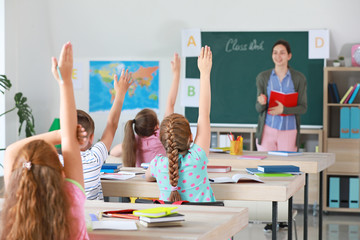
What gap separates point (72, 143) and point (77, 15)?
18.3 ft

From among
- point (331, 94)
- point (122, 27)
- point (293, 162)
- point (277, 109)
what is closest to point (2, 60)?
point (122, 27)

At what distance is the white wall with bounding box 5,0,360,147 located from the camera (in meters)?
6.43

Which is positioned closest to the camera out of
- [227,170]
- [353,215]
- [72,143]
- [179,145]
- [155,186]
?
[72,143]

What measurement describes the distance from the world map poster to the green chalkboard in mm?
448

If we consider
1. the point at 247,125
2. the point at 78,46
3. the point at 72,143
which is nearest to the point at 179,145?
the point at 72,143

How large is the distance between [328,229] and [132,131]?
2417 millimetres

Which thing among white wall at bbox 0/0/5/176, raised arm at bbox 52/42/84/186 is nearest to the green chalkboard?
white wall at bbox 0/0/5/176

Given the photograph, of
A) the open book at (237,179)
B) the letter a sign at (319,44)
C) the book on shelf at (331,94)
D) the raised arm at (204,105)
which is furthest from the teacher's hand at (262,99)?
the raised arm at (204,105)

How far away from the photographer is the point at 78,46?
700cm

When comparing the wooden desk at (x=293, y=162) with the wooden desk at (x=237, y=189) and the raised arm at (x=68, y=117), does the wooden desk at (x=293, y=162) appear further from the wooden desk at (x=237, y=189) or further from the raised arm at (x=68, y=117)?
the raised arm at (x=68, y=117)

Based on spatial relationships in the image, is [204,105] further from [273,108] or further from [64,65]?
[273,108]

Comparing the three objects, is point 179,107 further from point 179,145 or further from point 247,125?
point 179,145

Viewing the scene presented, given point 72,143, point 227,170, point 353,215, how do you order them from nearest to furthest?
point 72,143, point 227,170, point 353,215

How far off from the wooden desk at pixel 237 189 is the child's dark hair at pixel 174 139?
0.25 m
